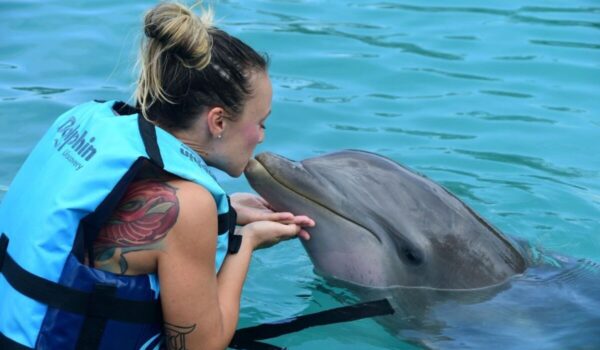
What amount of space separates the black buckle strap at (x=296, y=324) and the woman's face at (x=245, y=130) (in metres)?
0.88

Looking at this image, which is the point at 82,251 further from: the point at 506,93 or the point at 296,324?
the point at 506,93

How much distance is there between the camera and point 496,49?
1201 cm

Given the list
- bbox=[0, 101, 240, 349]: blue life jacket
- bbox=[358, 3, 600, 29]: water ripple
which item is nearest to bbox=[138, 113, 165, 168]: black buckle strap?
bbox=[0, 101, 240, 349]: blue life jacket

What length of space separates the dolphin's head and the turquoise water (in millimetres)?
405

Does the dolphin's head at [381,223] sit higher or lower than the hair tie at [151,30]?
lower

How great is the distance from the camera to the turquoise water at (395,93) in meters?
8.20

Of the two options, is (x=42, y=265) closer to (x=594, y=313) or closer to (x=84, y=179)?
(x=84, y=179)

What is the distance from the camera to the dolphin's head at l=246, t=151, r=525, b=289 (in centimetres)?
579

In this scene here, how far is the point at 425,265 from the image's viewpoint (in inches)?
242

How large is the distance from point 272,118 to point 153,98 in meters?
5.21

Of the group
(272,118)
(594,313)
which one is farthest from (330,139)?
(594,313)

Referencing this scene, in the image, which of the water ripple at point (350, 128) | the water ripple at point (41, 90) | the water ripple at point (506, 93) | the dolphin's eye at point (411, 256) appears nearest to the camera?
the dolphin's eye at point (411, 256)

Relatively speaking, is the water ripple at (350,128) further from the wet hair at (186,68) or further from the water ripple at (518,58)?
the wet hair at (186,68)

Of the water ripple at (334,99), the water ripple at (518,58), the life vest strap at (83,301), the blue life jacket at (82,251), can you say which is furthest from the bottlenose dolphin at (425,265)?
the water ripple at (518,58)
